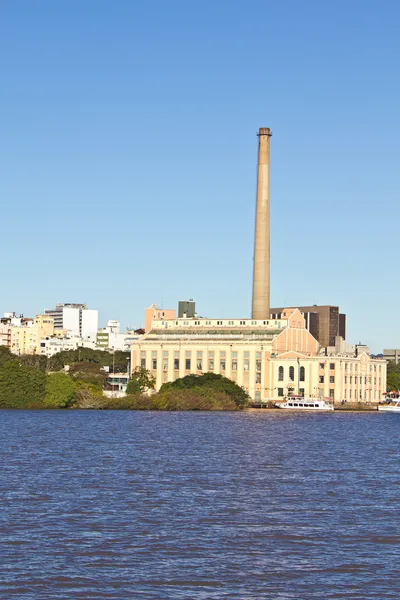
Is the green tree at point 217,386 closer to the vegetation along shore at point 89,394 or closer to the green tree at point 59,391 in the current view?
the vegetation along shore at point 89,394

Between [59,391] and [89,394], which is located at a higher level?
[59,391]

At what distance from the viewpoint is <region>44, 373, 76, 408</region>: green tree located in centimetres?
17129

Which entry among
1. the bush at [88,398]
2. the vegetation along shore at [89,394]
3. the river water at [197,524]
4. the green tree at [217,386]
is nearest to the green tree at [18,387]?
the vegetation along shore at [89,394]

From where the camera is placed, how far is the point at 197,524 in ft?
147

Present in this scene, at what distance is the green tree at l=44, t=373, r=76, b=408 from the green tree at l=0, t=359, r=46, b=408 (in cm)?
163

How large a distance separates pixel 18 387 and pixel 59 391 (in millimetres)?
5861

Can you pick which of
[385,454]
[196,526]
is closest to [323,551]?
[196,526]

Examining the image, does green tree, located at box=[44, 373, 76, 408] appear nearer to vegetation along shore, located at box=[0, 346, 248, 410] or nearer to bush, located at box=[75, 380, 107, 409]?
vegetation along shore, located at box=[0, 346, 248, 410]

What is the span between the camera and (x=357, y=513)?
4903 centimetres

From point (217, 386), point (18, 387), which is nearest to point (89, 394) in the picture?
point (18, 387)

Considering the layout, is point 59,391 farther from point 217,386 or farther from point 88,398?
point 217,386

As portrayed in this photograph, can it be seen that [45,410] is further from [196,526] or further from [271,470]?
[196,526]

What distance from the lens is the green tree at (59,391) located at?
171288mm

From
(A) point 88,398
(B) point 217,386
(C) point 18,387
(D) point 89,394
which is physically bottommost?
(A) point 88,398
